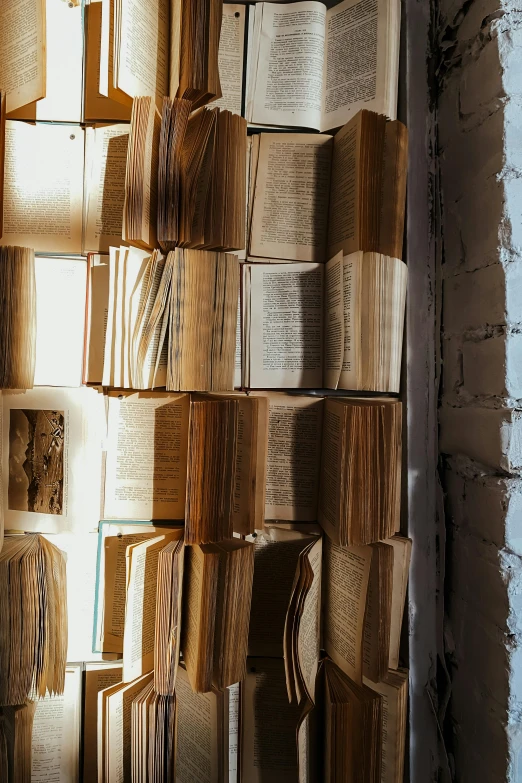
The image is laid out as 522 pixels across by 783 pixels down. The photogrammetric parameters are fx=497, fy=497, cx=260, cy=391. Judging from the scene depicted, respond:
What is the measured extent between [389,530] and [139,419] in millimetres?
411

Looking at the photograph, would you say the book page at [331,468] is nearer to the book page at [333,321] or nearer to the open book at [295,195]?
the book page at [333,321]

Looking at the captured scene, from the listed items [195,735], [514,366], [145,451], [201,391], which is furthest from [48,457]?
[514,366]

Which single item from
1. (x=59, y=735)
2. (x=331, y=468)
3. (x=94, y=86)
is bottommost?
(x=59, y=735)

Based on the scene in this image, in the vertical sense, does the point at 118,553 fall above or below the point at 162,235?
below

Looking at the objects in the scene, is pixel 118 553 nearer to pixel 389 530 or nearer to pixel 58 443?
pixel 58 443

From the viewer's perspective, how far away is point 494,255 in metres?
0.70

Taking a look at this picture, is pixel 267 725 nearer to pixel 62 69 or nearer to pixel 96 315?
pixel 96 315

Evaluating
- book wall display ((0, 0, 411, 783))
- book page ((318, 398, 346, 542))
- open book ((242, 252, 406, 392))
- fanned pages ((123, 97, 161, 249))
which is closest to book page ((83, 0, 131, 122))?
book wall display ((0, 0, 411, 783))

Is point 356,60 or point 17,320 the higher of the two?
point 356,60

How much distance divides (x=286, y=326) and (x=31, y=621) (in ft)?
1.92

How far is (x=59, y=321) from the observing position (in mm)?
778

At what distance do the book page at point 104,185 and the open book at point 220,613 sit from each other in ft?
1.65

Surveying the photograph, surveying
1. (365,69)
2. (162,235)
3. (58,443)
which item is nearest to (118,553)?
(58,443)

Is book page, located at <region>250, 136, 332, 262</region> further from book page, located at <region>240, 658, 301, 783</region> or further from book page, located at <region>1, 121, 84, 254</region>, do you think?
book page, located at <region>240, 658, 301, 783</region>
